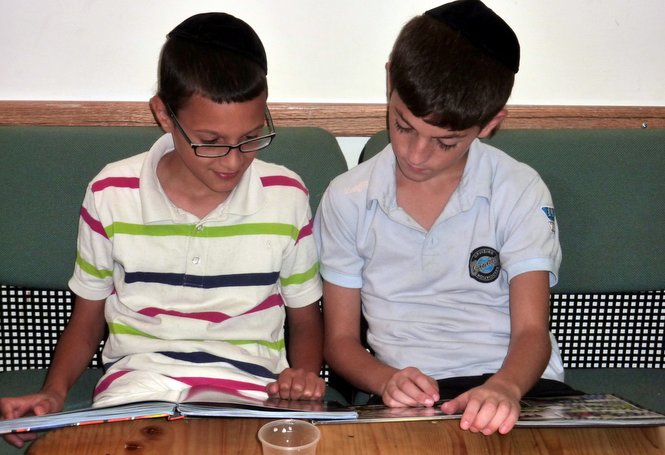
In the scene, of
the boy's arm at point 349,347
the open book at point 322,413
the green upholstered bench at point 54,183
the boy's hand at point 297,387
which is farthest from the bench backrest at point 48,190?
the open book at point 322,413

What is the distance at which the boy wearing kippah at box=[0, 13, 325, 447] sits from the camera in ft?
4.79

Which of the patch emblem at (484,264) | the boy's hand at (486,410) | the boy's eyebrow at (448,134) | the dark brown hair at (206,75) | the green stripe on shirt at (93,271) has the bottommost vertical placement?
the boy's hand at (486,410)

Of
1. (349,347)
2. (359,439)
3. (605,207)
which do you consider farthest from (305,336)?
(605,207)

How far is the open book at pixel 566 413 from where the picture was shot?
3.49 ft

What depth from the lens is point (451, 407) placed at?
1166 mm

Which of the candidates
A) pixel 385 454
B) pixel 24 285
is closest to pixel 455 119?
pixel 385 454

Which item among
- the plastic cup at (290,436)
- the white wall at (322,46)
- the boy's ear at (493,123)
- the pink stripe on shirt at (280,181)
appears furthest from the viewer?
the white wall at (322,46)

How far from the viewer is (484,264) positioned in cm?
160

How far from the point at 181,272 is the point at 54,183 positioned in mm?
452

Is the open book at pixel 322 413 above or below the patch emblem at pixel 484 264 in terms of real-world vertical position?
below

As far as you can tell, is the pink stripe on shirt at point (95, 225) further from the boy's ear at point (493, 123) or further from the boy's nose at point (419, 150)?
the boy's ear at point (493, 123)

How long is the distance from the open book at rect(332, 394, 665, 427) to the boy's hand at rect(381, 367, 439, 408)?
2 centimetres

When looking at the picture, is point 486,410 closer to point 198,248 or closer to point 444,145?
point 444,145

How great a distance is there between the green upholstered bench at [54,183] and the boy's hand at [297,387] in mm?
505
